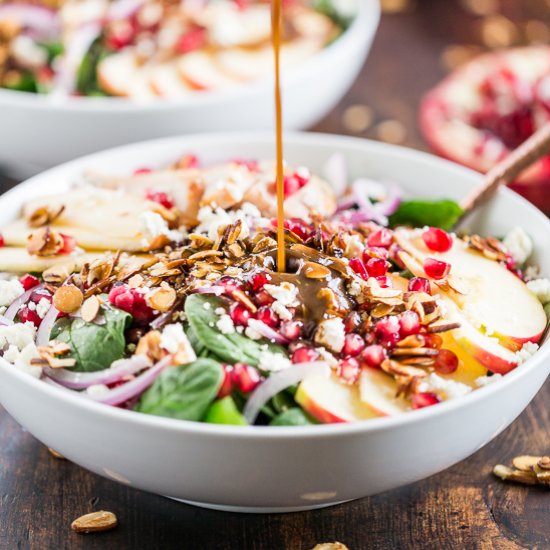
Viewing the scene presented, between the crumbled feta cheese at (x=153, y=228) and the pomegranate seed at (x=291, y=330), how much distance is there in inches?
22.1

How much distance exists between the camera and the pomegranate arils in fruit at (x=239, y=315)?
204 centimetres

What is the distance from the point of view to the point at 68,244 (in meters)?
2.50

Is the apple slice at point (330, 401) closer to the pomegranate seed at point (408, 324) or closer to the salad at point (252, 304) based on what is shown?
the salad at point (252, 304)

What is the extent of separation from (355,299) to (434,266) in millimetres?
284

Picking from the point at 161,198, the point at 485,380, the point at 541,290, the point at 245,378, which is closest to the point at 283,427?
the point at 245,378

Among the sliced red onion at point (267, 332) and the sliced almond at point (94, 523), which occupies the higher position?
the sliced red onion at point (267, 332)

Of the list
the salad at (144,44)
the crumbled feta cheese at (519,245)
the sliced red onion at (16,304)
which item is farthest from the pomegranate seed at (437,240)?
the salad at (144,44)

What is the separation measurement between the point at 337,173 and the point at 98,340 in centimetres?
122

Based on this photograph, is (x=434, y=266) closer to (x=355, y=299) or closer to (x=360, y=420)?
(x=355, y=299)

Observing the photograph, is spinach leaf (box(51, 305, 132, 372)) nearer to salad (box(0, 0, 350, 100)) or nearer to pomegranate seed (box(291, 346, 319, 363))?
pomegranate seed (box(291, 346, 319, 363))

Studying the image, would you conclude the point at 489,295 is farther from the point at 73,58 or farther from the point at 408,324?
the point at 73,58

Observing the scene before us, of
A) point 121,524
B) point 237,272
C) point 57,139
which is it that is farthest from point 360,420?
point 57,139

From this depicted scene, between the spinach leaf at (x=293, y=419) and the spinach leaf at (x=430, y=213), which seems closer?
the spinach leaf at (x=293, y=419)

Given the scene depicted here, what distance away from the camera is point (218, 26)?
→ 3.84 metres
